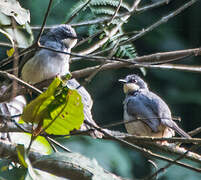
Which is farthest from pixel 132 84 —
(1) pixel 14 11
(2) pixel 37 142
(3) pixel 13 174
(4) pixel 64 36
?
(3) pixel 13 174

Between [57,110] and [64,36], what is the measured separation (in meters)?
3.75

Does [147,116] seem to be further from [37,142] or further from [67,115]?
[67,115]

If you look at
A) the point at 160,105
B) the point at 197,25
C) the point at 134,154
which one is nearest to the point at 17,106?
the point at 160,105

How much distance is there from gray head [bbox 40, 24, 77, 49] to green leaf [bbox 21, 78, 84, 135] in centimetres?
352

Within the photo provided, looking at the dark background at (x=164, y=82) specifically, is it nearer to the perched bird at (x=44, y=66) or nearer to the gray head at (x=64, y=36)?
the gray head at (x=64, y=36)

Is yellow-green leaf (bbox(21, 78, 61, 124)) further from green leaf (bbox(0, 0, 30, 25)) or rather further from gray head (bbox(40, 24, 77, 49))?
gray head (bbox(40, 24, 77, 49))

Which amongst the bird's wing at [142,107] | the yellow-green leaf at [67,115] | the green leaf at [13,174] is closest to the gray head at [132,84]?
the bird's wing at [142,107]

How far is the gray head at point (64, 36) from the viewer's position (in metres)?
6.38

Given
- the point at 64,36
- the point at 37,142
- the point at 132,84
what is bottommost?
the point at 132,84

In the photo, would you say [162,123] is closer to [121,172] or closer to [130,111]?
[130,111]

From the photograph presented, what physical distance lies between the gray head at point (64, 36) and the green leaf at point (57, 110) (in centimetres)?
352

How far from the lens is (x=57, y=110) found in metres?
2.82

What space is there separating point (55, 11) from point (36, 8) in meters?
0.91

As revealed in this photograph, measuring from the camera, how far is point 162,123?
6.20m
